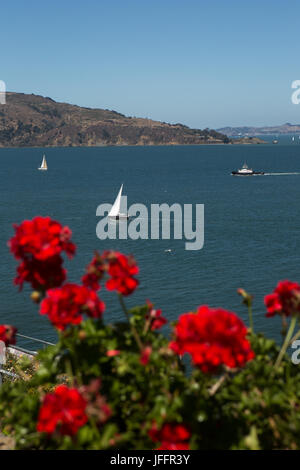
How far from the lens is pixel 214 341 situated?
124 inches

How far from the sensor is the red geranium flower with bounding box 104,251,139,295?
3744 millimetres

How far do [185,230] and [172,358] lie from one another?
58582mm

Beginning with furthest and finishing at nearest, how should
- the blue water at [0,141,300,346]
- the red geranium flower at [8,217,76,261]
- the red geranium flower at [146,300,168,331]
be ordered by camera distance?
the blue water at [0,141,300,346], the red geranium flower at [146,300,168,331], the red geranium flower at [8,217,76,261]

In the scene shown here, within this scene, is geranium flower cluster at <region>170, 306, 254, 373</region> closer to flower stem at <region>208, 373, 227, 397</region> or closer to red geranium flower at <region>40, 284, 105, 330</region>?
flower stem at <region>208, 373, 227, 397</region>

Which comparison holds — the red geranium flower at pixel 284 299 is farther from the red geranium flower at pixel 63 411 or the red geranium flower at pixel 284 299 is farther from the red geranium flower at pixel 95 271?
the red geranium flower at pixel 63 411

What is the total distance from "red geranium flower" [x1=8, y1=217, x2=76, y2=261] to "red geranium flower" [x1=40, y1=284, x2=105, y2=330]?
29cm

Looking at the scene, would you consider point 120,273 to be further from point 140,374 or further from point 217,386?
point 217,386

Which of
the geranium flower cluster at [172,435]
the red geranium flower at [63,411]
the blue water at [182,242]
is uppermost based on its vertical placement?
the red geranium flower at [63,411]

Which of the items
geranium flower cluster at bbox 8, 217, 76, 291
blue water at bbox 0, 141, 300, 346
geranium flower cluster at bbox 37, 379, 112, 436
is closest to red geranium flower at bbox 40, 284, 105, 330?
geranium flower cluster at bbox 8, 217, 76, 291

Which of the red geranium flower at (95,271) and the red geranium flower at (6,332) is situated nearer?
the red geranium flower at (95,271)

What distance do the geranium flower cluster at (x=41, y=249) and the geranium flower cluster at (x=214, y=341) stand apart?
1012mm

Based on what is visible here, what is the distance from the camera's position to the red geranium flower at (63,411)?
9.98 ft

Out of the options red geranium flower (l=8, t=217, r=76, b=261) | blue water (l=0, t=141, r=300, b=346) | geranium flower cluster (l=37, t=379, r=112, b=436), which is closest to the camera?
geranium flower cluster (l=37, t=379, r=112, b=436)

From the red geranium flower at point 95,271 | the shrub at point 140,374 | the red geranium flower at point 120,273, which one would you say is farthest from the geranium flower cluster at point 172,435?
the red geranium flower at point 95,271
